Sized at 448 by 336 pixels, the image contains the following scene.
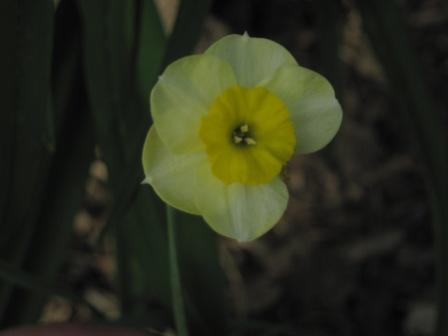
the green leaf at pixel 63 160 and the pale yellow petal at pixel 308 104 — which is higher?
the pale yellow petal at pixel 308 104

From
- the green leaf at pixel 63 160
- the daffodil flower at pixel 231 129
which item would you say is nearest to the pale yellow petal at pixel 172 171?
the daffodil flower at pixel 231 129

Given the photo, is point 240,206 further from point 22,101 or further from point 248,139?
point 22,101

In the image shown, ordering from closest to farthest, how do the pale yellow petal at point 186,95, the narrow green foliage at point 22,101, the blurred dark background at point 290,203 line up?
the pale yellow petal at point 186,95, the narrow green foliage at point 22,101, the blurred dark background at point 290,203

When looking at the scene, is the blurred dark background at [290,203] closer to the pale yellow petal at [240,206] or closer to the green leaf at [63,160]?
the green leaf at [63,160]

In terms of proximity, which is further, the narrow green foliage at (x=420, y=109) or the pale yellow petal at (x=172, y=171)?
the narrow green foliage at (x=420, y=109)

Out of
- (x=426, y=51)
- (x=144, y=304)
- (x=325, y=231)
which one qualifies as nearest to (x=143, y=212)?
(x=144, y=304)

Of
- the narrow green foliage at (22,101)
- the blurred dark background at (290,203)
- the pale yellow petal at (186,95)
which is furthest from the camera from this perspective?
the blurred dark background at (290,203)

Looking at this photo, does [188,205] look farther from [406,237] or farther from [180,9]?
[406,237]

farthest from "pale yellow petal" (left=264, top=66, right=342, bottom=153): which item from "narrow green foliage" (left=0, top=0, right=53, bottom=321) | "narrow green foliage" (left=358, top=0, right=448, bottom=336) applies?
"narrow green foliage" (left=358, top=0, right=448, bottom=336)

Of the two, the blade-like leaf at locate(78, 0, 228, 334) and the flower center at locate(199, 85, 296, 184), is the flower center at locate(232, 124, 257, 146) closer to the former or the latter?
the flower center at locate(199, 85, 296, 184)
